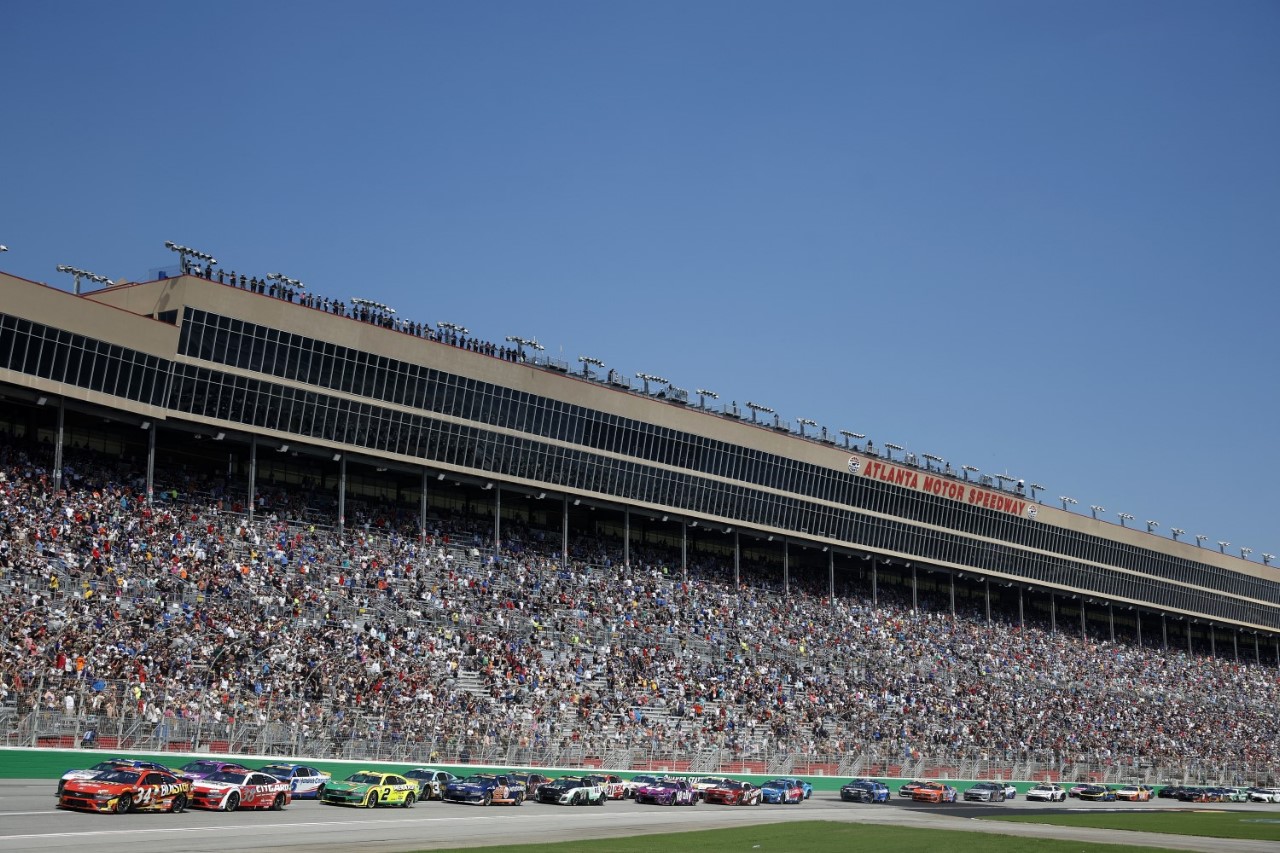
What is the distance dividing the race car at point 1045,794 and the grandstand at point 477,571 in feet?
17.6

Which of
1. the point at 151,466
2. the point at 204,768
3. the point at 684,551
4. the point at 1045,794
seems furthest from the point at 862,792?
the point at 151,466

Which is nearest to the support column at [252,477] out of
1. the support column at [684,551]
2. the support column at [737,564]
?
the support column at [684,551]

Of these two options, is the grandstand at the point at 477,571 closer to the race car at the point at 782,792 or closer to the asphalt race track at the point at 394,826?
the race car at the point at 782,792

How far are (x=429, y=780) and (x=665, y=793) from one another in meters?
11.6

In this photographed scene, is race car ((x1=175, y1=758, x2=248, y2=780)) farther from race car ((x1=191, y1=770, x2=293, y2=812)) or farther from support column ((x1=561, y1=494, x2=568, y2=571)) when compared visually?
support column ((x1=561, y1=494, x2=568, y2=571))

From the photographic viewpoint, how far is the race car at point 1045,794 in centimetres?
7594

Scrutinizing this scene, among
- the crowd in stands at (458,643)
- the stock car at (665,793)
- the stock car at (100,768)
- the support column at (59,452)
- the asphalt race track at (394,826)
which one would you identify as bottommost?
the asphalt race track at (394,826)

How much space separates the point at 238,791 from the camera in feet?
136

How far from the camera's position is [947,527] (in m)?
109

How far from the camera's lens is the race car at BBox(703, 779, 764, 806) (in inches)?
2408

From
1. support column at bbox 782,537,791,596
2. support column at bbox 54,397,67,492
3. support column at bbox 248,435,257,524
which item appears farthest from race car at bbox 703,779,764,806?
support column at bbox 782,537,791,596

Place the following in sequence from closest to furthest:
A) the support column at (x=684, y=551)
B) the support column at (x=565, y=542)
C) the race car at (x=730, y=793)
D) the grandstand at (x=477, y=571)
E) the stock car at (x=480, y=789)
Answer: the stock car at (x=480, y=789), the grandstand at (x=477, y=571), the race car at (x=730, y=793), the support column at (x=565, y=542), the support column at (x=684, y=551)

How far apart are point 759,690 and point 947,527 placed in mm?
36455

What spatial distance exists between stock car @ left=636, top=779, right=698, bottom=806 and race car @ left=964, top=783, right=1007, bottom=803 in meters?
20.0
